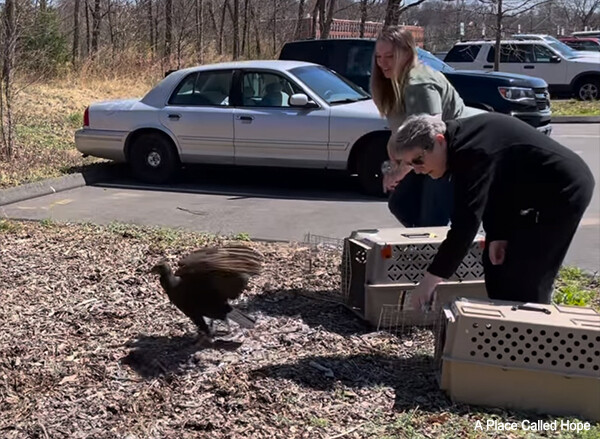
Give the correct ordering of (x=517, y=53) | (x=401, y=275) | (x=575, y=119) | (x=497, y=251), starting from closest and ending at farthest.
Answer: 1. (x=497, y=251)
2. (x=401, y=275)
3. (x=575, y=119)
4. (x=517, y=53)

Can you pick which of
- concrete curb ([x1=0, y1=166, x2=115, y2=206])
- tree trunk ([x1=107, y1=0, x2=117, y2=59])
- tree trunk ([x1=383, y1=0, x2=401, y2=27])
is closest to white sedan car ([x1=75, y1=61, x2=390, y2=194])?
concrete curb ([x1=0, y1=166, x2=115, y2=206])

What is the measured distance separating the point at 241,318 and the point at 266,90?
5.69 m

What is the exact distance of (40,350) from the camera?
436 cm

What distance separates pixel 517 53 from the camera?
23734 mm

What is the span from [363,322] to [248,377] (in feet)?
3.53

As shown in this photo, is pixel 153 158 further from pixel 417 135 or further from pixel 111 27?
pixel 111 27

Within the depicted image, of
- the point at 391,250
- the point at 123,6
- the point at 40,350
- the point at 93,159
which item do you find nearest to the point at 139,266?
the point at 40,350

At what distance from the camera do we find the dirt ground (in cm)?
359

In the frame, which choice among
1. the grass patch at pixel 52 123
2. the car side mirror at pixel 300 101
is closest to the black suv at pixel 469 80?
the car side mirror at pixel 300 101

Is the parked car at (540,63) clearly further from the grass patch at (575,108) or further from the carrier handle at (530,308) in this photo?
the carrier handle at (530,308)

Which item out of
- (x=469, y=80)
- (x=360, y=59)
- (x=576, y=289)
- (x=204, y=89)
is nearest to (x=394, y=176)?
(x=576, y=289)

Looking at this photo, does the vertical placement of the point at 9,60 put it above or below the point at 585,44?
below

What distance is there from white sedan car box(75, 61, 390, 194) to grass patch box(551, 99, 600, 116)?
419 inches

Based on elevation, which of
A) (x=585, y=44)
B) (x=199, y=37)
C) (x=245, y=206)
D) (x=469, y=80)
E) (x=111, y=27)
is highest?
(x=111, y=27)
